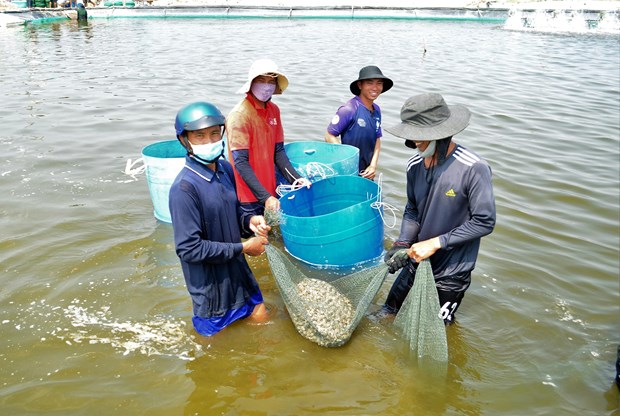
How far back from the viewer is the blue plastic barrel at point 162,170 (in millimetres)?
5090

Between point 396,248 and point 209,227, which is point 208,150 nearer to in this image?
point 209,227

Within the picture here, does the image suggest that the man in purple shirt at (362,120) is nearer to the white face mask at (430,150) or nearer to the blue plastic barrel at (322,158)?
the blue plastic barrel at (322,158)

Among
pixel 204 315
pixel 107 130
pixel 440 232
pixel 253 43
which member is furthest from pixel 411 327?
pixel 253 43

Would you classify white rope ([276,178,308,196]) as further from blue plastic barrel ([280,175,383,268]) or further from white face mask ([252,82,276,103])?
white face mask ([252,82,276,103])

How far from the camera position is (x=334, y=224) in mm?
4191

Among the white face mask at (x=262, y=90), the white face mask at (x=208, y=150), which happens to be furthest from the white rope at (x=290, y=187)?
the white face mask at (x=208, y=150)

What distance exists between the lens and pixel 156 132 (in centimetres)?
914

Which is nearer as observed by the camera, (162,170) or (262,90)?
(262,90)

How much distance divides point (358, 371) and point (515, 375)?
1.20 meters

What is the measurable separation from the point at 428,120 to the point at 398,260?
1.01 meters

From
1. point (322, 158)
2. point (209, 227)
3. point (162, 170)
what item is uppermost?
point (209, 227)

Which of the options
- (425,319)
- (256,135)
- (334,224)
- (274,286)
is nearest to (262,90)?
(256,135)

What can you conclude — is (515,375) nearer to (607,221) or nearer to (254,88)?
(254,88)

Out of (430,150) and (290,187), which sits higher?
(430,150)
